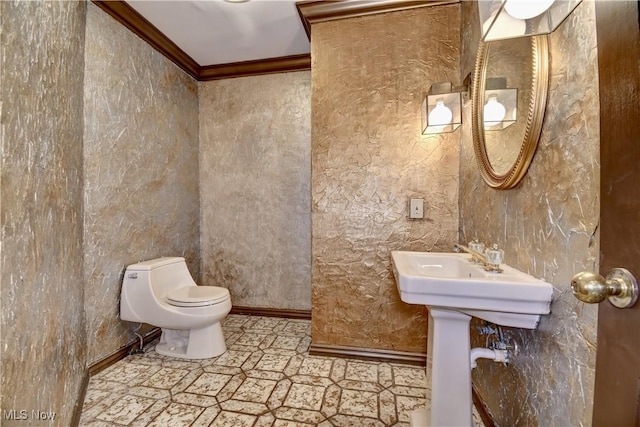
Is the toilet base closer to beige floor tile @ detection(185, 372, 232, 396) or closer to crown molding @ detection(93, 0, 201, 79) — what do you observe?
beige floor tile @ detection(185, 372, 232, 396)

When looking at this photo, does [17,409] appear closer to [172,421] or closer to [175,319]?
[172,421]

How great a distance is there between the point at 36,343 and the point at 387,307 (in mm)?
1829

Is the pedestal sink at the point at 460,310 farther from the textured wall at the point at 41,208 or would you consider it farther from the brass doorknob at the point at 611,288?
the textured wall at the point at 41,208

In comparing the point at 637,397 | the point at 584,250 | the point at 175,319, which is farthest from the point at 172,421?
the point at 584,250

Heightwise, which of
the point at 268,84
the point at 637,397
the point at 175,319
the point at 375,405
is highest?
the point at 268,84

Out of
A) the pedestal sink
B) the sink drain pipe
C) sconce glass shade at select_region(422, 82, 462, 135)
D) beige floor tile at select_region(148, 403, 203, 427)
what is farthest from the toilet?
sconce glass shade at select_region(422, 82, 462, 135)

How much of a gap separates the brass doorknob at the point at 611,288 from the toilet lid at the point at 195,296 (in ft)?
6.50

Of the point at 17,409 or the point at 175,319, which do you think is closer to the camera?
the point at 17,409

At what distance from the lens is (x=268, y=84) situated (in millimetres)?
2801

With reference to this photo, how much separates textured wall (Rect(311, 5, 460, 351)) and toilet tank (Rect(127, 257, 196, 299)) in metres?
1.15

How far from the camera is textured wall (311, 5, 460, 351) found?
191 cm

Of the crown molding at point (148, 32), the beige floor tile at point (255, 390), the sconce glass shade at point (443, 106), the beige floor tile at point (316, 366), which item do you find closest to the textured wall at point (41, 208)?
the crown molding at point (148, 32)

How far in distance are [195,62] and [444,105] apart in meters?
2.46

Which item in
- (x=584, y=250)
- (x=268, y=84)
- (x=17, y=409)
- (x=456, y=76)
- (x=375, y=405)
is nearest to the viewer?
(x=584, y=250)
